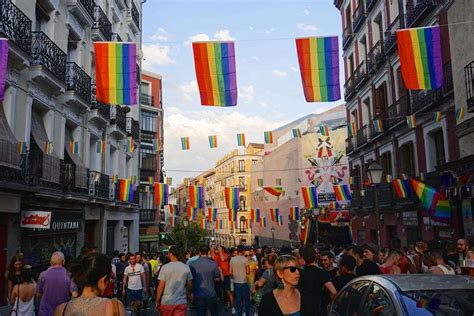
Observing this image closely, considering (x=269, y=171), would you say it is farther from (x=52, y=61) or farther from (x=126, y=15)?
(x=52, y=61)

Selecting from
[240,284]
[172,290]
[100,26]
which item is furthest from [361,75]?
[172,290]

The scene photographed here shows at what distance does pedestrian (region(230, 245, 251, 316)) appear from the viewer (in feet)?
32.9

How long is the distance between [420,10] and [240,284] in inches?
483

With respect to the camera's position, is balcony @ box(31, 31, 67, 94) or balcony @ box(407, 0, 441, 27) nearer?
balcony @ box(31, 31, 67, 94)

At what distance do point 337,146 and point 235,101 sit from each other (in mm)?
31875

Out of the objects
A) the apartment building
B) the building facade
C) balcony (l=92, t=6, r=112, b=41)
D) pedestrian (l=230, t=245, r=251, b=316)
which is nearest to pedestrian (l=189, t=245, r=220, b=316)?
pedestrian (l=230, t=245, r=251, b=316)

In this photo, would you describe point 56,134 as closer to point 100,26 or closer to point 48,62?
point 48,62

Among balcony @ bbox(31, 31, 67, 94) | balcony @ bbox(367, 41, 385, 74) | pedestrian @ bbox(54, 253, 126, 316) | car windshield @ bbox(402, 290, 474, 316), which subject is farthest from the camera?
balcony @ bbox(367, 41, 385, 74)

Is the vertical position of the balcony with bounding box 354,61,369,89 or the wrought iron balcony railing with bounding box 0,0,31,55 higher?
Answer: the balcony with bounding box 354,61,369,89

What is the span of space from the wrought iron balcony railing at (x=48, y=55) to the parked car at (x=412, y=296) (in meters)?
11.8

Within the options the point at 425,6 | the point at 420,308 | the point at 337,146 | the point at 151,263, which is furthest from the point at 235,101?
the point at 337,146

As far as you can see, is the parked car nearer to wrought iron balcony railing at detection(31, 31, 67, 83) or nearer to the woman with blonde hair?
the woman with blonde hair

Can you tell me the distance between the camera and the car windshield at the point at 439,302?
12.8ft

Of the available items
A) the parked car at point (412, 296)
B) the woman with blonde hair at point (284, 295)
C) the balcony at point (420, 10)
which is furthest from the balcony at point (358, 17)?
the woman with blonde hair at point (284, 295)
